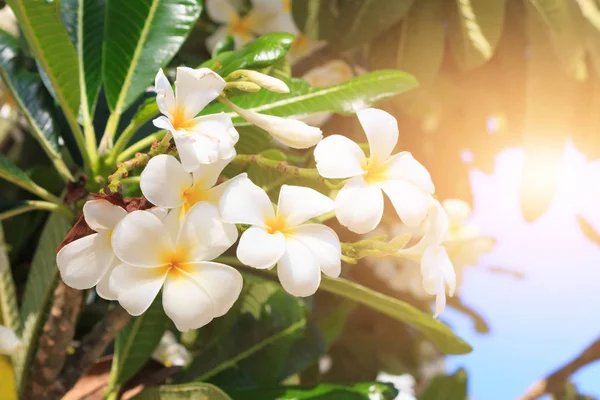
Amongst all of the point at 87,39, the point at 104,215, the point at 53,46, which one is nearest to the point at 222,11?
the point at 87,39

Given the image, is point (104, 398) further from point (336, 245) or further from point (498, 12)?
point (498, 12)

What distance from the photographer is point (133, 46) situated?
65 centimetres

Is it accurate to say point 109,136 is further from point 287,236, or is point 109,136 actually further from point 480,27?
point 480,27

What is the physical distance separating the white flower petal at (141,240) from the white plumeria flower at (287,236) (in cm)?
4

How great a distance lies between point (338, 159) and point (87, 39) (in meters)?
0.40

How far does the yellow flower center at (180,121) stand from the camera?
16.3 inches

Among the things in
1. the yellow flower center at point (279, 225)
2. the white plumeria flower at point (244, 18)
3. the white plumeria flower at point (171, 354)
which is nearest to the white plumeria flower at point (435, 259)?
the yellow flower center at point (279, 225)

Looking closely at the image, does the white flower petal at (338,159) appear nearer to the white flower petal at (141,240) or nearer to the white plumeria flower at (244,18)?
the white flower petal at (141,240)

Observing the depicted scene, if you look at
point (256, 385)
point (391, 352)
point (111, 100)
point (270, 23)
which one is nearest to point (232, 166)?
point (111, 100)

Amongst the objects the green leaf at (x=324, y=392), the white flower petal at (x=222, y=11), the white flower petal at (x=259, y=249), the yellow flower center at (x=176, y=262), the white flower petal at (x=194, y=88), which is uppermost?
the white flower petal at (x=194, y=88)

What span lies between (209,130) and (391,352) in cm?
118

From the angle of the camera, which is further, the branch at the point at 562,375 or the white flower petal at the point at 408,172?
the branch at the point at 562,375

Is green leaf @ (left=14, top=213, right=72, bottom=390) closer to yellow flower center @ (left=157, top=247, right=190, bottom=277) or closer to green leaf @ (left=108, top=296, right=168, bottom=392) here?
green leaf @ (left=108, top=296, right=168, bottom=392)

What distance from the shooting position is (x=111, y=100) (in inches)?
25.0
